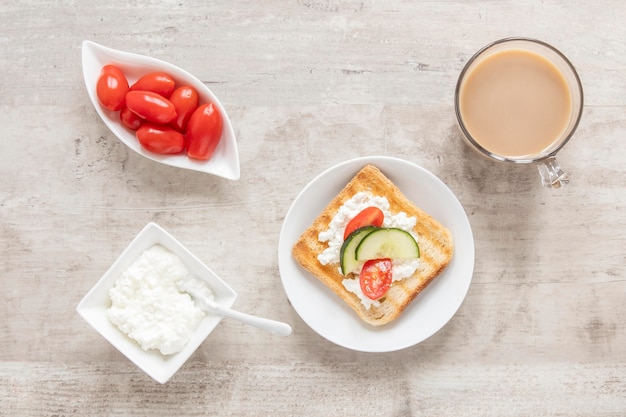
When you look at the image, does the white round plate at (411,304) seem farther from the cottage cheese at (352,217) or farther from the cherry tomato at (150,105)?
the cherry tomato at (150,105)

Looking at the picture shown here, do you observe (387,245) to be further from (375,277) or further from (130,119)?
(130,119)

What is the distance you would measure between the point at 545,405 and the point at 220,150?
46.9 inches

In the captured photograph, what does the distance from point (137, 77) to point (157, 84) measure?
0.11 meters

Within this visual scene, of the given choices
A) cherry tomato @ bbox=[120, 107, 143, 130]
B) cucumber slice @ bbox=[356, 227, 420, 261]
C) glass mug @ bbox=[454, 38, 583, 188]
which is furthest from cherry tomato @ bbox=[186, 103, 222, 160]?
glass mug @ bbox=[454, 38, 583, 188]

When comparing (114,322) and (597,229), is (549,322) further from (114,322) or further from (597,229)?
(114,322)

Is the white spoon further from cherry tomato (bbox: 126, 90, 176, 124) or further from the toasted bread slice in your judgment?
cherry tomato (bbox: 126, 90, 176, 124)

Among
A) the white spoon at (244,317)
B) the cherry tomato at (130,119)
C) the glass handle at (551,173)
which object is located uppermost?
the cherry tomato at (130,119)

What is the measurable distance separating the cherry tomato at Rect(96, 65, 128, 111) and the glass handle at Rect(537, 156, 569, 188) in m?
1.14

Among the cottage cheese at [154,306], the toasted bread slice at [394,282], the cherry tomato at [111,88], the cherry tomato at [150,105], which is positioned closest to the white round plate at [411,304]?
the toasted bread slice at [394,282]

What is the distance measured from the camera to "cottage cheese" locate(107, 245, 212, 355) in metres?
1.64

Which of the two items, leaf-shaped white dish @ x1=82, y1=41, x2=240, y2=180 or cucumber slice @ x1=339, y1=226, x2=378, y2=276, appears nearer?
cucumber slice @ x1=339, y1=226, x2=378, y2=276

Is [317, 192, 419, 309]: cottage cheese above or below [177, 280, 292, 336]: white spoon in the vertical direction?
above

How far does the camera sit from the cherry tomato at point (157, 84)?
5.58ft

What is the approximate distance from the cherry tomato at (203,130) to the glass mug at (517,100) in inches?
25.3
